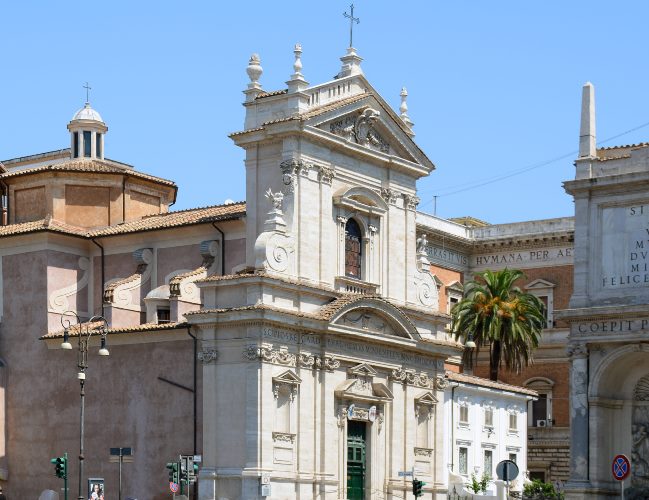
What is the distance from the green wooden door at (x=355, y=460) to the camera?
50.8 m

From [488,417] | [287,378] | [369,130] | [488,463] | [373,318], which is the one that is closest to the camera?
[287,378]

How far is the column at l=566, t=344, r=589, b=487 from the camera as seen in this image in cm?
3838

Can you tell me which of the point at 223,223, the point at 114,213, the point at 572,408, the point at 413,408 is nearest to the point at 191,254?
the point at 223,223

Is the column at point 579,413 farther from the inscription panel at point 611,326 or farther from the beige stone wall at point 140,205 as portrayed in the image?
the beige stone wall at point 140,205

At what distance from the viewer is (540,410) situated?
246ft

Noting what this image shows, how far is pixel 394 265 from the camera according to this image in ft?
177

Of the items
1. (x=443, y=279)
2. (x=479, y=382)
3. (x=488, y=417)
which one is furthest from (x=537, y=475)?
(x=479, y=382)

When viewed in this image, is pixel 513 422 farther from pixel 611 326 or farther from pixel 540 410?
pixel 611 326

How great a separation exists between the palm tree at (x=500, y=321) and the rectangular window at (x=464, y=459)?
722 centimetres

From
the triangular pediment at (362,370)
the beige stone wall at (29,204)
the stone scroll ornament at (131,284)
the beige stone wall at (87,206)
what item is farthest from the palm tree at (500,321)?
the beige stone wall at (29,204)

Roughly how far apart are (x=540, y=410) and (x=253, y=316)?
32.1 meters

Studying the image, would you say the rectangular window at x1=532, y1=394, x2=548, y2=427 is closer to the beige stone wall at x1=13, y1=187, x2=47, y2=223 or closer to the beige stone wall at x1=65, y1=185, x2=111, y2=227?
the beige stone wall at x1=65, y1=185, x2=111, y2=227

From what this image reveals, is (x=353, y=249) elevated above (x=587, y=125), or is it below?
below

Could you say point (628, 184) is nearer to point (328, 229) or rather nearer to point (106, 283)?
point (328, 229)
